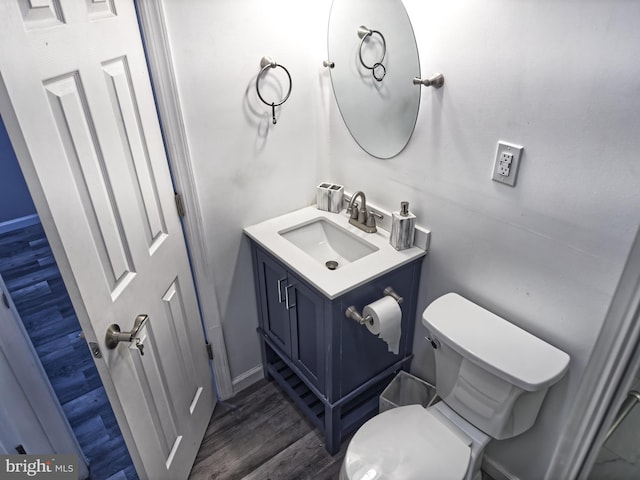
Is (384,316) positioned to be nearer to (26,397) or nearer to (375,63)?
(375,63)

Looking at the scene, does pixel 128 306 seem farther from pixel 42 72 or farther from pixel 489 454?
pixel 489 454

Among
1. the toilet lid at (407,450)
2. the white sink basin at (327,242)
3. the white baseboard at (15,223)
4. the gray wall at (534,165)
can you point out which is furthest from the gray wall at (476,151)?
the white baseboard at (15,223)

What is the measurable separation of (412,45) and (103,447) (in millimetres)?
2062

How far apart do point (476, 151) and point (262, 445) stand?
1512 mm

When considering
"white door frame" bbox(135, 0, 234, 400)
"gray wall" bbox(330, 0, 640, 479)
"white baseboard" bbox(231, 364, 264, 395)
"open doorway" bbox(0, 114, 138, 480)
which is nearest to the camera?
"gray wall" bbox(330, 0, 640, 479)

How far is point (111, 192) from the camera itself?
1173 millimetres

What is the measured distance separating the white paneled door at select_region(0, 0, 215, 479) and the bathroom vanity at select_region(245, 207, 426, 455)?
0.38 meters

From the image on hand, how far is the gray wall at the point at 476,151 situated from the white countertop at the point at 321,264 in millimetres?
79

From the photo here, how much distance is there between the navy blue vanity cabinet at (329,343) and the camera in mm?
1593

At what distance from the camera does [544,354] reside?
4.23ft

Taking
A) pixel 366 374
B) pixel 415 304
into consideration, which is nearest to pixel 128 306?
pixel 366 374

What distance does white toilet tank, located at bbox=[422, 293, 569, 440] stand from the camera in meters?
1.25

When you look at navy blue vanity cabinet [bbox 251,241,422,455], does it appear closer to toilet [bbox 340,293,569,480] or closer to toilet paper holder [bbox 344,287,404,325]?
toilet paper holder [bbox 344,287,404,325]

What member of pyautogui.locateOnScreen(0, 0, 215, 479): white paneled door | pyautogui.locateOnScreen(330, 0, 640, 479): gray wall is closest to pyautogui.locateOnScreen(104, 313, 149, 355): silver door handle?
pyautogui.locateOnScreen(0, 0, 215, 479): white paneled door
